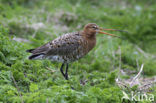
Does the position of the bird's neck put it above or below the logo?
above

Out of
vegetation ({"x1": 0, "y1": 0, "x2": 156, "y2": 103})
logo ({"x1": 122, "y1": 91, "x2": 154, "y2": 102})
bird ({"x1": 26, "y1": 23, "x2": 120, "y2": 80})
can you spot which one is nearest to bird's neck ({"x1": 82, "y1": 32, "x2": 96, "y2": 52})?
bird ({"x1": 26, "y1": 23, "x2": 120, "y2": 80})

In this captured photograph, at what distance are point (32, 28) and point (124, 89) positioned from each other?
4.01 meters

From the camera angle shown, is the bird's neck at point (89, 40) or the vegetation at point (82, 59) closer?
the vegetation at point (82, 59)

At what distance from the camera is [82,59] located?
26.8 feet

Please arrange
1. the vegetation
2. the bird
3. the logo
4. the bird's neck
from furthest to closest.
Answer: the bird's neck → the bird → the logo → the vegetation

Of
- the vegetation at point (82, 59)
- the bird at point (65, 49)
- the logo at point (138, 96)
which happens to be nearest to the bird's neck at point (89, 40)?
the bird at point (65, 49)

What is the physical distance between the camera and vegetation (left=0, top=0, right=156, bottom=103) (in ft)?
16.5

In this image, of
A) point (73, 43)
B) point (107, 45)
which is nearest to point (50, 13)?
point (107, 45)

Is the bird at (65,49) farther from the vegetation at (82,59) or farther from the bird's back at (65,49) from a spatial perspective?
the vegetation at (82,59)

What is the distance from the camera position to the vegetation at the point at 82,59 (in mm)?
5026

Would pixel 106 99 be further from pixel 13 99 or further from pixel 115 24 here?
pixel 115 24

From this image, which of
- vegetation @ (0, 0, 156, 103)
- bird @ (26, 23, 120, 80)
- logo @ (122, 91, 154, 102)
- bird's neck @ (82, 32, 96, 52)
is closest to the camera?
vegetation @ (0, 0, 156, 103)

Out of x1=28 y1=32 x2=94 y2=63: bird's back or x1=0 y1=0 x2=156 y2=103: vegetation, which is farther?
x1=28 y1=32 x2=94 y2=63: bird's back

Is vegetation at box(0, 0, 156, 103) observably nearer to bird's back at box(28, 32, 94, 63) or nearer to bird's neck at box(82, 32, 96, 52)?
bird's back at box(28, 32, 94, 63)
